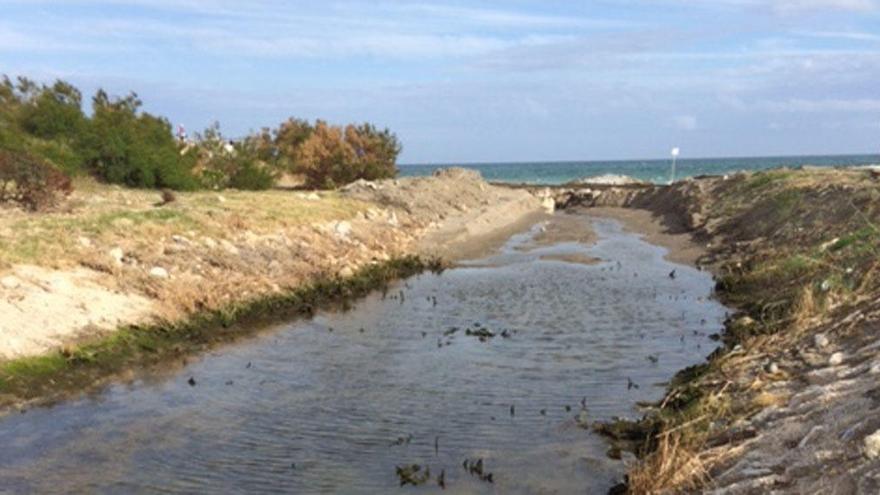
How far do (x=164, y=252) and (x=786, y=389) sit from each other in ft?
42.6

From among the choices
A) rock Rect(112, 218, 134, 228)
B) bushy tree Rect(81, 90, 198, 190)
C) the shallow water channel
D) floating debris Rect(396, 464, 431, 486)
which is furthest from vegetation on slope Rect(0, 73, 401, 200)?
floating debris Rect(396, 464, 431, 486)

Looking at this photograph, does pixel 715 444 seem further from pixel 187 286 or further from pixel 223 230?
pixel 223 230

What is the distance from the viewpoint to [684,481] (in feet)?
24.9

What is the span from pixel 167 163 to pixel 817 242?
2286 centimetres

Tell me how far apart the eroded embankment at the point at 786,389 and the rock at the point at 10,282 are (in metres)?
9.92

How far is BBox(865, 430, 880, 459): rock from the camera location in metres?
6.72

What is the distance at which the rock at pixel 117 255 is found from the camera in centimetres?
1625

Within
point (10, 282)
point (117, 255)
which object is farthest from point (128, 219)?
point (10, 282)

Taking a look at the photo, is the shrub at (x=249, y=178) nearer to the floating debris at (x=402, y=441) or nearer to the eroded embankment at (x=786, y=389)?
the eroded embankment at (x=786, y=389)

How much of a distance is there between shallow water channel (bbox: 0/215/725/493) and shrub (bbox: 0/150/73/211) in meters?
9.12

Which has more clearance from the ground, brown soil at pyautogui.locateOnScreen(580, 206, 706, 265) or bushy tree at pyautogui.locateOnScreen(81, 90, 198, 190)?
bushy tree at pyautogui.locateOnScreen(81, 90, 198, 190)

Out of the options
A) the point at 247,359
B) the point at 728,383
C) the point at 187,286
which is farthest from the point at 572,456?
the point at 187,286

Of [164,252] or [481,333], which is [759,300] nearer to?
[481,333]

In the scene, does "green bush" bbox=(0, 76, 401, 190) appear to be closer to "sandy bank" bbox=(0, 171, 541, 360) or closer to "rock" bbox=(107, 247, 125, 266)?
"sandy bank" bbox=(0, 171, 541, 360)
